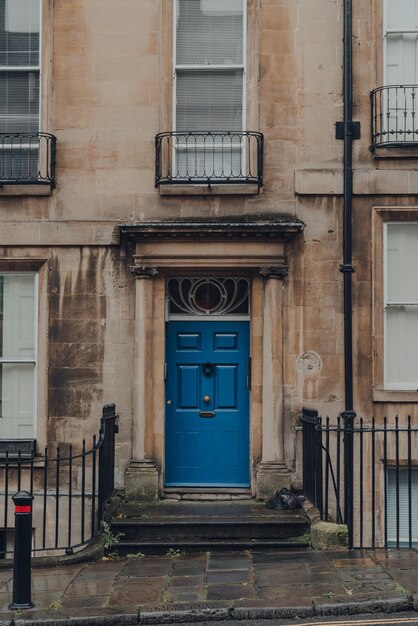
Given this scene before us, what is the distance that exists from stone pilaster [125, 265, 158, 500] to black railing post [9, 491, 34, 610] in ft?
10.4

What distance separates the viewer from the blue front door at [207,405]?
11.1 m

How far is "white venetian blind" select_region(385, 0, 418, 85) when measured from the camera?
11250 millimetres

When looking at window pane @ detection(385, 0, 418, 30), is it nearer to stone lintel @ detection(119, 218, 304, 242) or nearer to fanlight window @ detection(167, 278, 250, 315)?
stone lintel @ detection(119, 218, 304, 242)

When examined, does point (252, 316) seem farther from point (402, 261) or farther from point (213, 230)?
point (402, 261)

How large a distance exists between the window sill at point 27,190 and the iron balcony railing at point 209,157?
4.80ft

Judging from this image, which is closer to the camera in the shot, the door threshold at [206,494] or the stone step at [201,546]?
the stone step at [201,546]

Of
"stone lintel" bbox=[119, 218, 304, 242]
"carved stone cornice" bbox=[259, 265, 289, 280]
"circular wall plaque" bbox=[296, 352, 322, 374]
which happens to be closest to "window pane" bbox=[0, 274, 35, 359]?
"stone lintel" bbox=[119, 218, 304, 242]

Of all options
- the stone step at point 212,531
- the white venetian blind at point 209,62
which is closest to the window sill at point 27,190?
the white venetian blind at point 209,62

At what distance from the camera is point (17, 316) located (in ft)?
37.2

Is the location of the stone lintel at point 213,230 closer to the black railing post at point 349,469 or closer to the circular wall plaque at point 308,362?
the circular wall plaque at point 308,362

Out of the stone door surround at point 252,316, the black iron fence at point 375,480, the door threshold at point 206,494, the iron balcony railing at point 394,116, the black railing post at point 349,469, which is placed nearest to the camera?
the black railing post at point 349,469

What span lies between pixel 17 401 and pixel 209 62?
5.24m

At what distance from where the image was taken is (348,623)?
6953 millimetres

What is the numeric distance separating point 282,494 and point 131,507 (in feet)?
6.12
